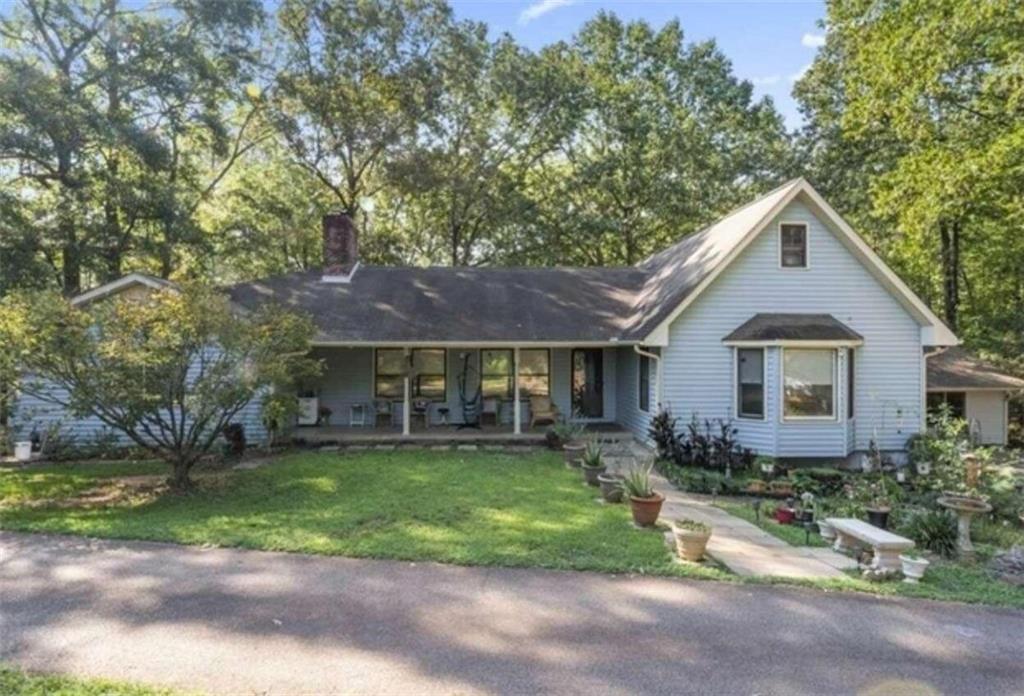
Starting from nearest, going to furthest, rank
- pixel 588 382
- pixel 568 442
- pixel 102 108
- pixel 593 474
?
pixel 593 474
pixel 568 442
pixel 588 382
pixel 102 108

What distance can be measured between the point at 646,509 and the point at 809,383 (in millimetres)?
6673

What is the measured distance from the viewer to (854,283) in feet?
42.7

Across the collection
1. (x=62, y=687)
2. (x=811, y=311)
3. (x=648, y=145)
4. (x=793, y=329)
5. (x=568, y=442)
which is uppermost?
(x=648, y=145)

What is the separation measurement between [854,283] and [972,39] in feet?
21.6

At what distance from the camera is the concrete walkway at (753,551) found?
20.7 feet

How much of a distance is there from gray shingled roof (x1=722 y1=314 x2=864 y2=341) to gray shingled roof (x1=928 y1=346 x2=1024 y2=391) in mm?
5008

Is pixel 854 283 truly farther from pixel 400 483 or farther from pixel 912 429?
pixel 400 483

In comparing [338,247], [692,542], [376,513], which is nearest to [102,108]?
[338,247]

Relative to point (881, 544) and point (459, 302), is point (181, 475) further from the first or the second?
point (881, 544)

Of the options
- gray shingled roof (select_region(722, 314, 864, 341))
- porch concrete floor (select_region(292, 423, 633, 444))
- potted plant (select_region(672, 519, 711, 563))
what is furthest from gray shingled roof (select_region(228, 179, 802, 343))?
potted plant (select_region(672, 519, 711, 563))

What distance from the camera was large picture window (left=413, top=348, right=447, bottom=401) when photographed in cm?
1586

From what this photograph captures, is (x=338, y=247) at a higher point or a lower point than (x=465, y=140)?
lower

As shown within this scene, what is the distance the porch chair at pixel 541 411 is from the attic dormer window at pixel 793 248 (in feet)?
21.4

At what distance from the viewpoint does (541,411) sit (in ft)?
51.3
